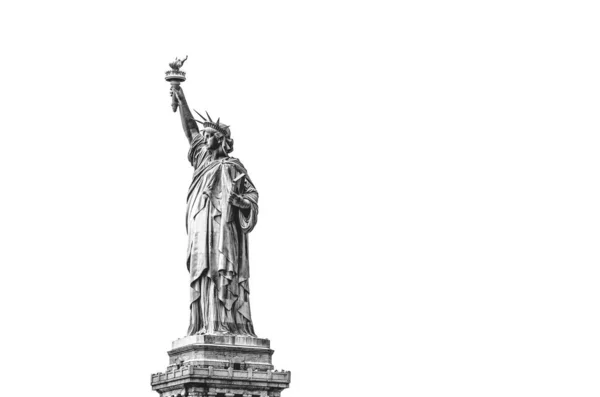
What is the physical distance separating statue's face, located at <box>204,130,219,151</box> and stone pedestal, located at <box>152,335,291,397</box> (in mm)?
6271

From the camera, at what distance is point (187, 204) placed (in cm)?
6469

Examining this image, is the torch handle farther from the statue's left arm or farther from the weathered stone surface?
the weathered stone surface

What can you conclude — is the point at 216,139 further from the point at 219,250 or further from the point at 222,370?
the point at 222,370

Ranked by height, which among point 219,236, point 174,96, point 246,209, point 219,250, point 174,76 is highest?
point 174,76

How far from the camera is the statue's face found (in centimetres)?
6456

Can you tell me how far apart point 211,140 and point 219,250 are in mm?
3710

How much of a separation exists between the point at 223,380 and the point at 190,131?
865 centimetres

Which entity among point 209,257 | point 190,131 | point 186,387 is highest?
point 190,131

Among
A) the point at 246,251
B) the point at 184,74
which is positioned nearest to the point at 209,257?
the point at 246,251

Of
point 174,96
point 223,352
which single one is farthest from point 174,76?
point 223,352

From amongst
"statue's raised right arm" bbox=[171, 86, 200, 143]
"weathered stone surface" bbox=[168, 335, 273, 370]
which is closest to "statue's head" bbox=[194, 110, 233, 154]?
"statue's raised right arm" bbox=[171, 86, 200, 143]

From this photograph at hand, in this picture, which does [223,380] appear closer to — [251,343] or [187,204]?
[251,343]

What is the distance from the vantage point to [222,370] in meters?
62.0

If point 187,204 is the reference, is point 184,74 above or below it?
above
